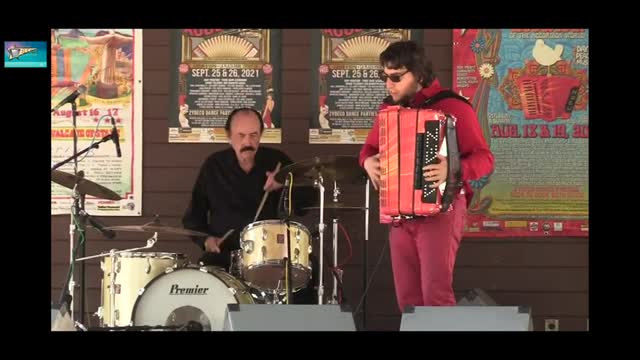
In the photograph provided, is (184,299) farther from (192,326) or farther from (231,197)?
(231,197)

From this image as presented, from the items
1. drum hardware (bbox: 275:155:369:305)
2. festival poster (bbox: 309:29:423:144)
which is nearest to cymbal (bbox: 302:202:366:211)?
drum hardware (bbox: 275:155:369:305)

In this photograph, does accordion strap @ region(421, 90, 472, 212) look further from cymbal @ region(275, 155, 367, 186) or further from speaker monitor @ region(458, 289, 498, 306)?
speaker monitor @ region(458, 289, 498, 306)

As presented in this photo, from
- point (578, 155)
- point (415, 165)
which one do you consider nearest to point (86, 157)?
point (415, 165)

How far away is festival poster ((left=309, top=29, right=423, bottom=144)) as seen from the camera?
23.2 feet

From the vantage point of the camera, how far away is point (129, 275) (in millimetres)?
6199

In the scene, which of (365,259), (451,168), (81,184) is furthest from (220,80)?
(451,168)

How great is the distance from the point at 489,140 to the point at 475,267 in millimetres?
892

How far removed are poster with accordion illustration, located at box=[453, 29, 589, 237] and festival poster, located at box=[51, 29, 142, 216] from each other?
7.45 feet

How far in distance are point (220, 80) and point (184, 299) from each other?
1.76m

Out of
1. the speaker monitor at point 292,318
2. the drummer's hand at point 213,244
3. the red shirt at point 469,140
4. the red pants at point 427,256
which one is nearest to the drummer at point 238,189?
the drummer's hand at point 213,244

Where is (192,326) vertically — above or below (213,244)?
below

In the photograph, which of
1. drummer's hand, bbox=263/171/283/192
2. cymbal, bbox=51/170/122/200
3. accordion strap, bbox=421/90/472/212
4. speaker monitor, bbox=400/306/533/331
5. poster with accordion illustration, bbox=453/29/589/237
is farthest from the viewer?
poster with accordion illustration, bbox=453/29/589/237

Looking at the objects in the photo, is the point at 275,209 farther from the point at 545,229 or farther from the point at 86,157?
the point at 545,229

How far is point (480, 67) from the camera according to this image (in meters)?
6.99
